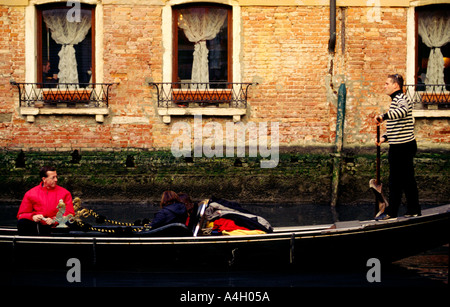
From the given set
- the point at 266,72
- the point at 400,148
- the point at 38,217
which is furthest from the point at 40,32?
the point at 400,148

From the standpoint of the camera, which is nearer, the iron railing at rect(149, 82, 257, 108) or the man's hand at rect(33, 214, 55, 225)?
the man's hand at rect(33, 214, 55, 225)

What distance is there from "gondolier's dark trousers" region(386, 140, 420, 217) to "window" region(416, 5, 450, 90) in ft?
15.9

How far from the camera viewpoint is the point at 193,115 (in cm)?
1127

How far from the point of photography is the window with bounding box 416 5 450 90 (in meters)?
11.5

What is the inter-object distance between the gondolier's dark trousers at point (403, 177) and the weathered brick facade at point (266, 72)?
428 centimetres

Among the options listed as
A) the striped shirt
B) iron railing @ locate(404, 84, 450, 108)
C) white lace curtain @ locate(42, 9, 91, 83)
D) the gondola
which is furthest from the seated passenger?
iron railing @ locate(404, 84, 450, 108)

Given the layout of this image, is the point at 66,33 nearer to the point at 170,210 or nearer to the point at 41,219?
the point at 41,219

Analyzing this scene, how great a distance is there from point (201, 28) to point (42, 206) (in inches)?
222

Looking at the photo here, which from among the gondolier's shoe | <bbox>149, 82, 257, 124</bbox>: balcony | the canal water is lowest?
the canal water

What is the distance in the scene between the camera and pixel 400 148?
705 centimetres

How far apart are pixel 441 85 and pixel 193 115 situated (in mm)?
4433

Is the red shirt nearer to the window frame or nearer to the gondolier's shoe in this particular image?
the gondolier's shoe

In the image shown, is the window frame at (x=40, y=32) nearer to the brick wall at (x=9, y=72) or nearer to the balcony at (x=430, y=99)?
the brick wall at (x=9, y=72)
